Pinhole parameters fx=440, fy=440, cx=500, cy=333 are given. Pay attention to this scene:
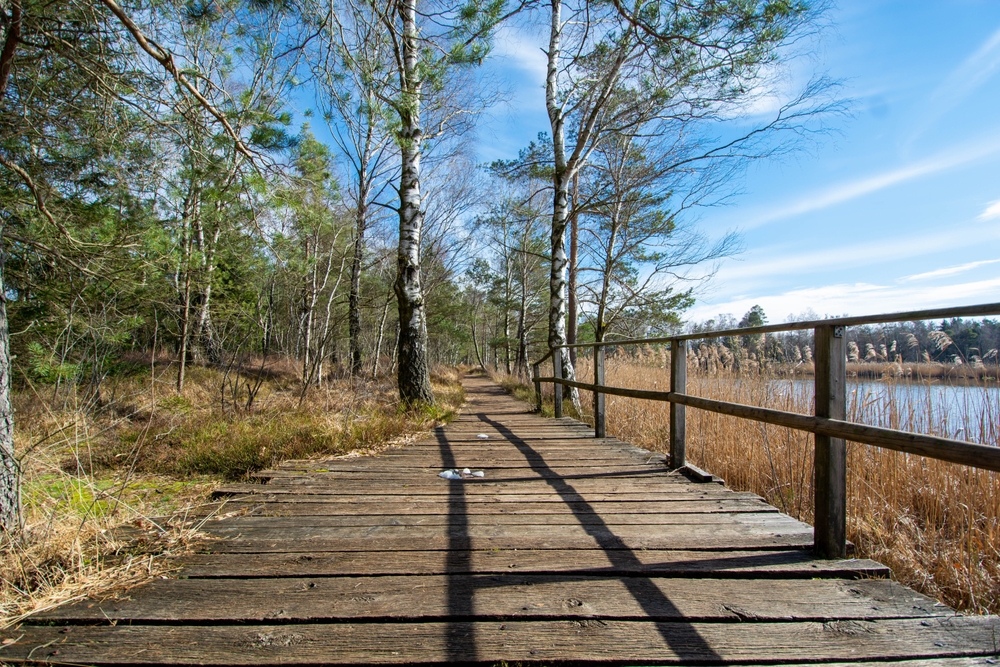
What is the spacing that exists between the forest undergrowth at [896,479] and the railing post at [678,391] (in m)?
0.72

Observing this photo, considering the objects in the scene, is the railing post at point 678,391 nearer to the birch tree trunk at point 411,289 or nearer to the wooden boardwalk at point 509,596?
the wooden boardwalk at point 509,596

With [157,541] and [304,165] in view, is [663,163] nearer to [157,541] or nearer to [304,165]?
[304,165]

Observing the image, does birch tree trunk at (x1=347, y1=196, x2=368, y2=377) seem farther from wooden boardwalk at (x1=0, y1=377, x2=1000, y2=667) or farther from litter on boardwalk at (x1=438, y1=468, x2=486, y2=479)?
wooden boardwalk at (x1=0, y1=377, x2=1000, y2=667)

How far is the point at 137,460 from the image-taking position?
402cm

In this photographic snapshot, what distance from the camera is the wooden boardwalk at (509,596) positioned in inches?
57.1

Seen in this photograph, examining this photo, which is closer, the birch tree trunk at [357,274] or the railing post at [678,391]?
the railing post at [678,391]

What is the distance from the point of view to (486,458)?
4203mm

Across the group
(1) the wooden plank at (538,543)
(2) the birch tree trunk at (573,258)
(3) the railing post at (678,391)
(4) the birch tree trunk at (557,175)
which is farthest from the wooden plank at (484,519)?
(2) the birch tree trunk at (573,258)

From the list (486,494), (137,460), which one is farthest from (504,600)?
(137,460)

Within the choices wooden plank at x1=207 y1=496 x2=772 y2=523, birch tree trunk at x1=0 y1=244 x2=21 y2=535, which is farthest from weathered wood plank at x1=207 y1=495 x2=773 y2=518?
birch tree trunk at x1=0 y1=244 x2=21 y2=535

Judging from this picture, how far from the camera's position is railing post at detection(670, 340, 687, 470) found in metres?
3.59

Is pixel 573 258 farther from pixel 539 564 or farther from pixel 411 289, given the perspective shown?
pixel 539 564

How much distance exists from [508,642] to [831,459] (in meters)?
1.74

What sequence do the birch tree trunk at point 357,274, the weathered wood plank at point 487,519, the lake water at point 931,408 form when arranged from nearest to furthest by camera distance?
the weathered wood plank at point 487,519
the lake water at point 931,408
the birch tree trunk at point 357,274
